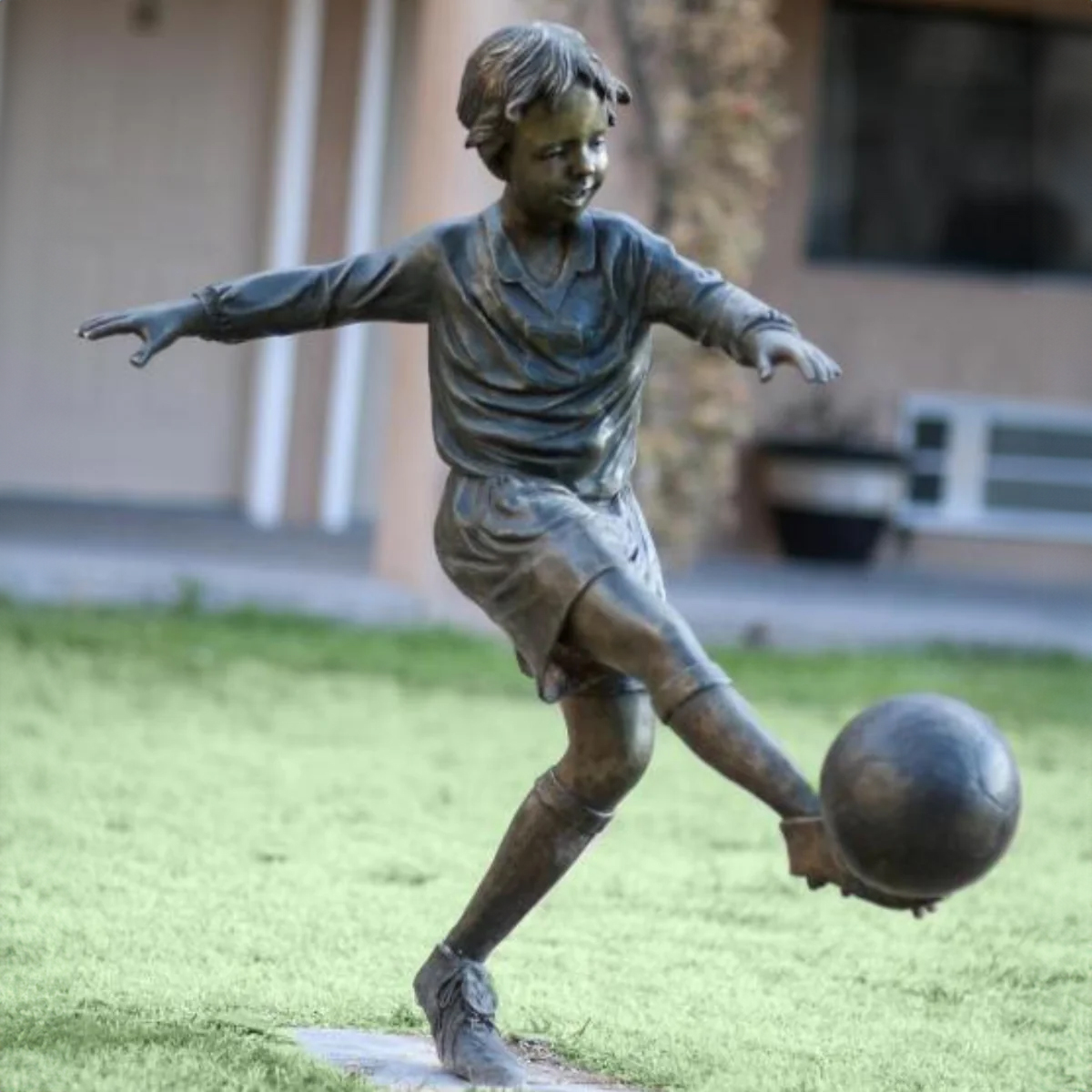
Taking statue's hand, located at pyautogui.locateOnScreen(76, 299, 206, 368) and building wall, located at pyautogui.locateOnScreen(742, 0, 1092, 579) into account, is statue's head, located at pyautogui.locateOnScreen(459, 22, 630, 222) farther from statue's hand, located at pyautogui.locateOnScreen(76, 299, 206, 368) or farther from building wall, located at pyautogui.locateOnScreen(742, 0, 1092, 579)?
building wall, located at pyautogui.locateOnScreen(742, 0, 1092, 579)

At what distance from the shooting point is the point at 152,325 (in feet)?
15.6

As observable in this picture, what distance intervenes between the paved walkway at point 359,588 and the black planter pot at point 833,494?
0.58 ft

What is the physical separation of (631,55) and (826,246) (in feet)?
10.5

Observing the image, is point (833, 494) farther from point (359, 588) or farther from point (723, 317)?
point (723, 317)

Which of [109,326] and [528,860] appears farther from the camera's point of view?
[528,860]

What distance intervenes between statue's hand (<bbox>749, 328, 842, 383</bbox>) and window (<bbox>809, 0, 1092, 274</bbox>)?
10.5 metres

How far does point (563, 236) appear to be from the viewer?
4.78 metres

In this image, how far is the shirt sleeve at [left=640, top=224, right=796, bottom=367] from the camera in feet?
14.8

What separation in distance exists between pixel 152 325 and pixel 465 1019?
1378 millimetres

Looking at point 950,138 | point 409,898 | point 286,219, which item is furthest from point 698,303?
point 950,138

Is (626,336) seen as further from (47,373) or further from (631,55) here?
(47,373)

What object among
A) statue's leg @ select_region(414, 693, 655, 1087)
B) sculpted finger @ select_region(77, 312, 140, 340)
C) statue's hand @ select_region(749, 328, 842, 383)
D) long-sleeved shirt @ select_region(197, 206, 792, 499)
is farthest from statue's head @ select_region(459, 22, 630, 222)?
statue's leg @ select_region(414, 693, 655, 1087)

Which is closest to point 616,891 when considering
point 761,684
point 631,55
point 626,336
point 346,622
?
point 626,336

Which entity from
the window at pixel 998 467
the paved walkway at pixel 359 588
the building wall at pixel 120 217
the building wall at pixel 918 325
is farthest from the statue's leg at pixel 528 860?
the window at pixel 998 467
